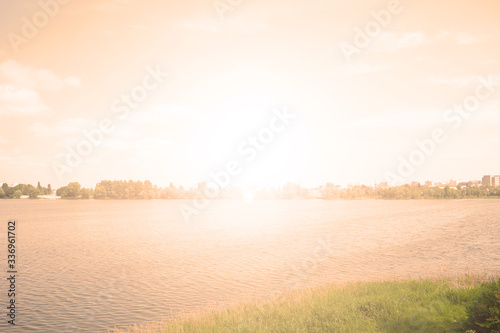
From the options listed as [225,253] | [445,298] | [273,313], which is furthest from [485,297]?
[225,253]

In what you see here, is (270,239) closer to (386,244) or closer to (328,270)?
(386,244)

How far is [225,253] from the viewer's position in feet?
205

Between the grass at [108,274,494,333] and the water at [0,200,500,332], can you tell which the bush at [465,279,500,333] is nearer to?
the grass at [108,274,494,333]

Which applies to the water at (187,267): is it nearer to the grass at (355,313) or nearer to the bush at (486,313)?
the grass at (355,313)

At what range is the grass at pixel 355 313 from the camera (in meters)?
20.5

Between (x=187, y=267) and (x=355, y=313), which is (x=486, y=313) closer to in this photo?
(x=355, y=313)

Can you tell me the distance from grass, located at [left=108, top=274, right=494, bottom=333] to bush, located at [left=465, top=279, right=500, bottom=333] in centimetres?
94

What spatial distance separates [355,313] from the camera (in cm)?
2269

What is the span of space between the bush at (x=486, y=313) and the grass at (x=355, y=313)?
94cm

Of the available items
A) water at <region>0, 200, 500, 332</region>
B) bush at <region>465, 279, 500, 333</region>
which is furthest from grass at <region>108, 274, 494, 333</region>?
water at <region>0, 200, 500, 332</region>

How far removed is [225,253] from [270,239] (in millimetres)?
21123

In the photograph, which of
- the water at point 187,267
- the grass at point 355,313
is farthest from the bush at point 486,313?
the water at point 187,267

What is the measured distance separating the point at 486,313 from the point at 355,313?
7505 millimetres

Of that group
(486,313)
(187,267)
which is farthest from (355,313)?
(187,267)
